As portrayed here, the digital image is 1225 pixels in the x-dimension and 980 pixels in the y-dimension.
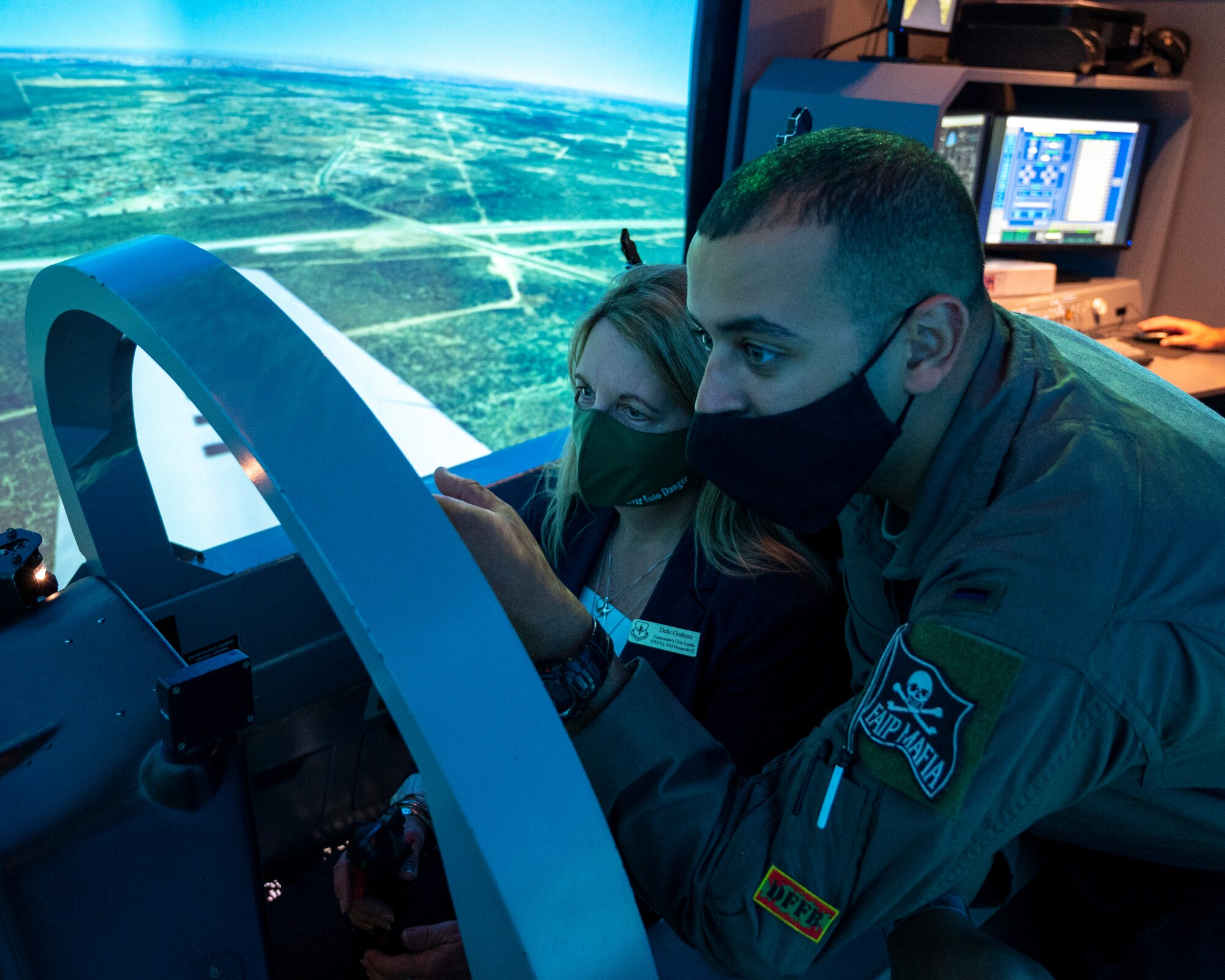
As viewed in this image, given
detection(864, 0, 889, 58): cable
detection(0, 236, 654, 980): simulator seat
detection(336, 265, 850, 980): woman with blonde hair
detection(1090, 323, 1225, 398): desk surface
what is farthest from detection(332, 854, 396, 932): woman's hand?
detection(864, 0, 889, 58): cable

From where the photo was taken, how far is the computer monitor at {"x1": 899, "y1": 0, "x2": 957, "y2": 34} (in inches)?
93.5

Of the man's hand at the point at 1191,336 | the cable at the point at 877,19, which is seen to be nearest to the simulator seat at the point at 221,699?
the cable at the point at 877,19

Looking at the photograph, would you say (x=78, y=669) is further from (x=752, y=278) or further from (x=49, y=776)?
(x=752, y=278)

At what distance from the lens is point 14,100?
2.56m

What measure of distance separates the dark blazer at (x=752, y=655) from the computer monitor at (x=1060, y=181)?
2076mm

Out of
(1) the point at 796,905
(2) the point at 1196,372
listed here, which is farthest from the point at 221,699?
(2) the point at 1196,372

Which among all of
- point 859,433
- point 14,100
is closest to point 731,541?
point 859,433

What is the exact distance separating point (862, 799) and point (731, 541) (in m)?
0.55

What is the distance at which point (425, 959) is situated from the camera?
930 mm

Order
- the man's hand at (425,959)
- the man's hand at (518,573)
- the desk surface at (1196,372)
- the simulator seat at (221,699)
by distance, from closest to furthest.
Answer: the simulator seat at (221,699)
the man's hand at (518,573)
the man's hand at (425,959)
the desk surface at (1196,372)

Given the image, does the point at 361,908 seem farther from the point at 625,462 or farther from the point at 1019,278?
the point at 1019,278

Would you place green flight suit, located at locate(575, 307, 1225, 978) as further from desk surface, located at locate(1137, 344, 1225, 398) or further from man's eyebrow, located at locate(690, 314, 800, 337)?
desk surface, located at locate(1137, 344, 1225, 398)

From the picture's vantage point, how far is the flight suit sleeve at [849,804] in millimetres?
629

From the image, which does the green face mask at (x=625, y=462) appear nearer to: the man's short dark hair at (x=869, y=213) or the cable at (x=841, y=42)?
the man's short dark hair at (x=869, y=213)
